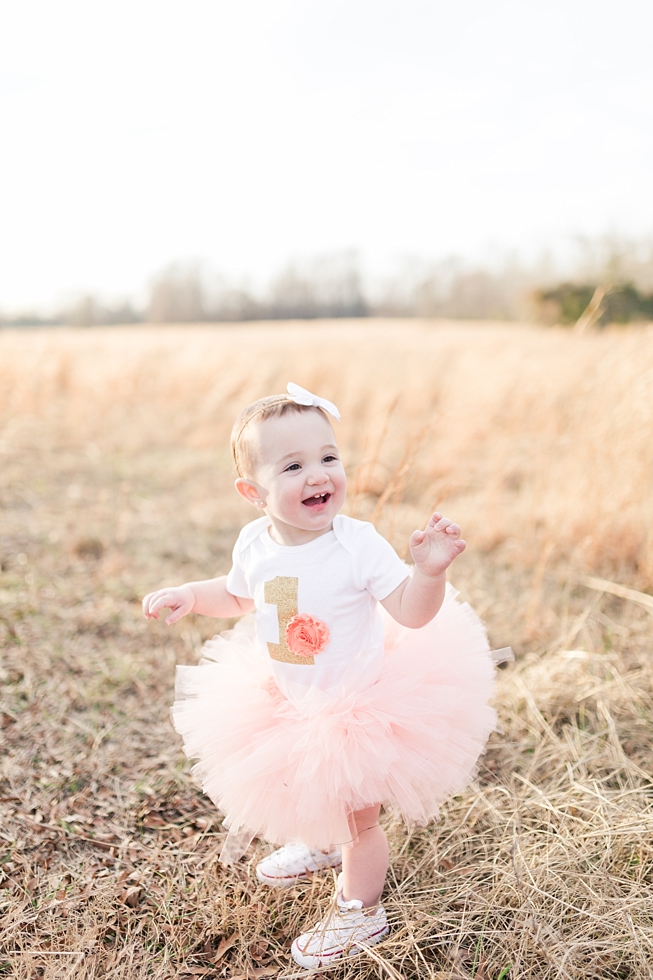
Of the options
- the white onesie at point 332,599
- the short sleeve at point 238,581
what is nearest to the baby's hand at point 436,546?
the white onesie at point 332,599

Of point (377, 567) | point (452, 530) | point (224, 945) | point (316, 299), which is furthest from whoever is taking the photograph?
point (316, 299)

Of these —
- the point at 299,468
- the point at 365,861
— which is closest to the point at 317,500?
the point at 299,468

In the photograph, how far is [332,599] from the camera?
1558 millimetres

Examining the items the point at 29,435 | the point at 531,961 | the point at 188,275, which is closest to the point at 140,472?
the point at 29,435

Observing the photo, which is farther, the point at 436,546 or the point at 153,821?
the point at 153,821

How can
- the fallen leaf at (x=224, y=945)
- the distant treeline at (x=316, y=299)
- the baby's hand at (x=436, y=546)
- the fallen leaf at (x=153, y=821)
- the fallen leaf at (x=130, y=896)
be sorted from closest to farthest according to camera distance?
1. the baby's hand at (x=436, y=546)
2. the fallen leaf at (x=224, y=945)
3. the fallen leaf at (x=130, y=896)
4. the fallen leaf at (x=153, y=821)
5. the distant treeline at (x=316, y=299)

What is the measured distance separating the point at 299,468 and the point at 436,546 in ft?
1.13

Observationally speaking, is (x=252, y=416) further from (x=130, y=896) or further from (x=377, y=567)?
(x=130, y=896)

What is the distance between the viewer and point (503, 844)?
184 centimetres

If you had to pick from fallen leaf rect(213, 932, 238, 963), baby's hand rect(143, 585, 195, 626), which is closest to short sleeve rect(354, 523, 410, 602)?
baby's hand rect(143, 585, 195, 626)

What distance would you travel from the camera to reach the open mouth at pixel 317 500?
60.7 inches

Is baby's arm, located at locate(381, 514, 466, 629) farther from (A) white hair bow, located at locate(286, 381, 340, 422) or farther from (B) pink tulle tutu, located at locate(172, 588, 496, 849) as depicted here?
(A) white hair bow, located at locate(286, 381, 340, 422)

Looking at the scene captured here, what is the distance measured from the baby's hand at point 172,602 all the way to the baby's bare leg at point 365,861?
0.61 metres

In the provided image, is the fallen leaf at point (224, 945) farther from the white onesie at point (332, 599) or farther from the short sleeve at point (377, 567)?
the short sleeve at point (377, 567)
